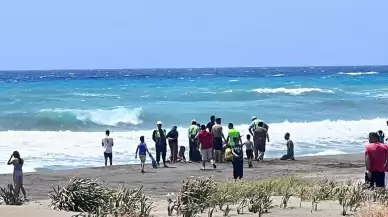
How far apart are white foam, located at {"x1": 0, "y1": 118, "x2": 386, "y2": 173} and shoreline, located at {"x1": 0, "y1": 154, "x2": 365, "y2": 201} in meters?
2.40

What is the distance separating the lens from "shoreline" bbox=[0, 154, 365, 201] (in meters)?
17.7

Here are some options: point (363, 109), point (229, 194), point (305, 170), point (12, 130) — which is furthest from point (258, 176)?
point (363, 109)

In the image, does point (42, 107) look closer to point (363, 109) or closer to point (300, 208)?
point (363, 109)

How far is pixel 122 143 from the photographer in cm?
2855

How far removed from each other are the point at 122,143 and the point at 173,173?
8953 millimetres

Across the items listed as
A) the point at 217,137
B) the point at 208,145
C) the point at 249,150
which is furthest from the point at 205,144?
the point at 249,150

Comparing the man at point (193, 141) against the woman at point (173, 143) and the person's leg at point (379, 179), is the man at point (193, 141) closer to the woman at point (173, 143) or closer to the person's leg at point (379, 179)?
the woman at point (173, 143)

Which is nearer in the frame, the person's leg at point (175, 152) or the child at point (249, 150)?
the child at point (249, 150)

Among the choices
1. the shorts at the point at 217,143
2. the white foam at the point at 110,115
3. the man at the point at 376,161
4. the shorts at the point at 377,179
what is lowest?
the shorts at the point at 377,179

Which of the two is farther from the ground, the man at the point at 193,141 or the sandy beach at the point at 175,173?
the man at the point at 193,141

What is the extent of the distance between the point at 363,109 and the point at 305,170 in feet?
91.2

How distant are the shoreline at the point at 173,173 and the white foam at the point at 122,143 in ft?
7.87

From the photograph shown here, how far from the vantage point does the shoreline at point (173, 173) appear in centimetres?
1769

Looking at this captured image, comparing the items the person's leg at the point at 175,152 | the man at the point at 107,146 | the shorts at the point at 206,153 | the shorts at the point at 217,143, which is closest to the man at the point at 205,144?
the shorts at the point at 206,153
